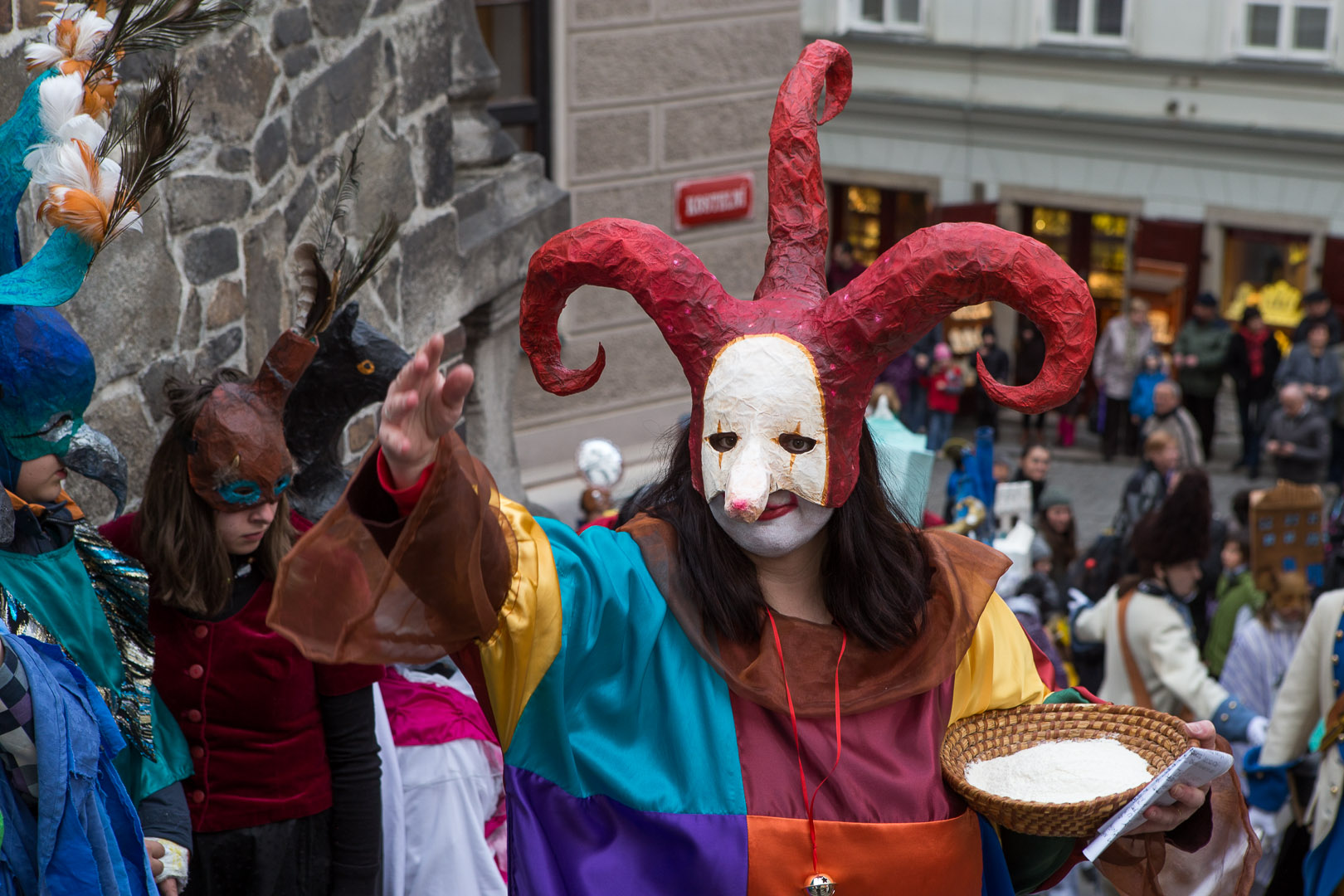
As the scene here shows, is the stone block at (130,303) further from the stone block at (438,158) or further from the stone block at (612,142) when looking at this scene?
the stone block at (612,142)

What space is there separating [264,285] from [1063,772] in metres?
2.30

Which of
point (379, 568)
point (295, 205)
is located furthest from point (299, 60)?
point (379, 568)

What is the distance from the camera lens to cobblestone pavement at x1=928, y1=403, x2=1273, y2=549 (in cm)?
1147

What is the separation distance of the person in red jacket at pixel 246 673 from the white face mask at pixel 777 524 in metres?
0.83

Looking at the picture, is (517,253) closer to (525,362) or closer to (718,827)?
(525,362)

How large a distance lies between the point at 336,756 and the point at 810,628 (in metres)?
0.96

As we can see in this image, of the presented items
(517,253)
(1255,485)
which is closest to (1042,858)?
(517,253)

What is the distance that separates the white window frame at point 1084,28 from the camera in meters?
15.0

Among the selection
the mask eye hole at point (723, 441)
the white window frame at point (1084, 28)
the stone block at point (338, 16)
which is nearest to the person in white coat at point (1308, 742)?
the mask eye hole at point (723, 441)

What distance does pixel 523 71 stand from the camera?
24.4 ft

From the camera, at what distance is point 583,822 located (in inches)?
101

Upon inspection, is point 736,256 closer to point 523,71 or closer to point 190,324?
point 523,71

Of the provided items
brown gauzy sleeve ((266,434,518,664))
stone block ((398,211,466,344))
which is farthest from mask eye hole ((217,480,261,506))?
stone block ((398,211,466,344))

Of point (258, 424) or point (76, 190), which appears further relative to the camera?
point (258, 424)
